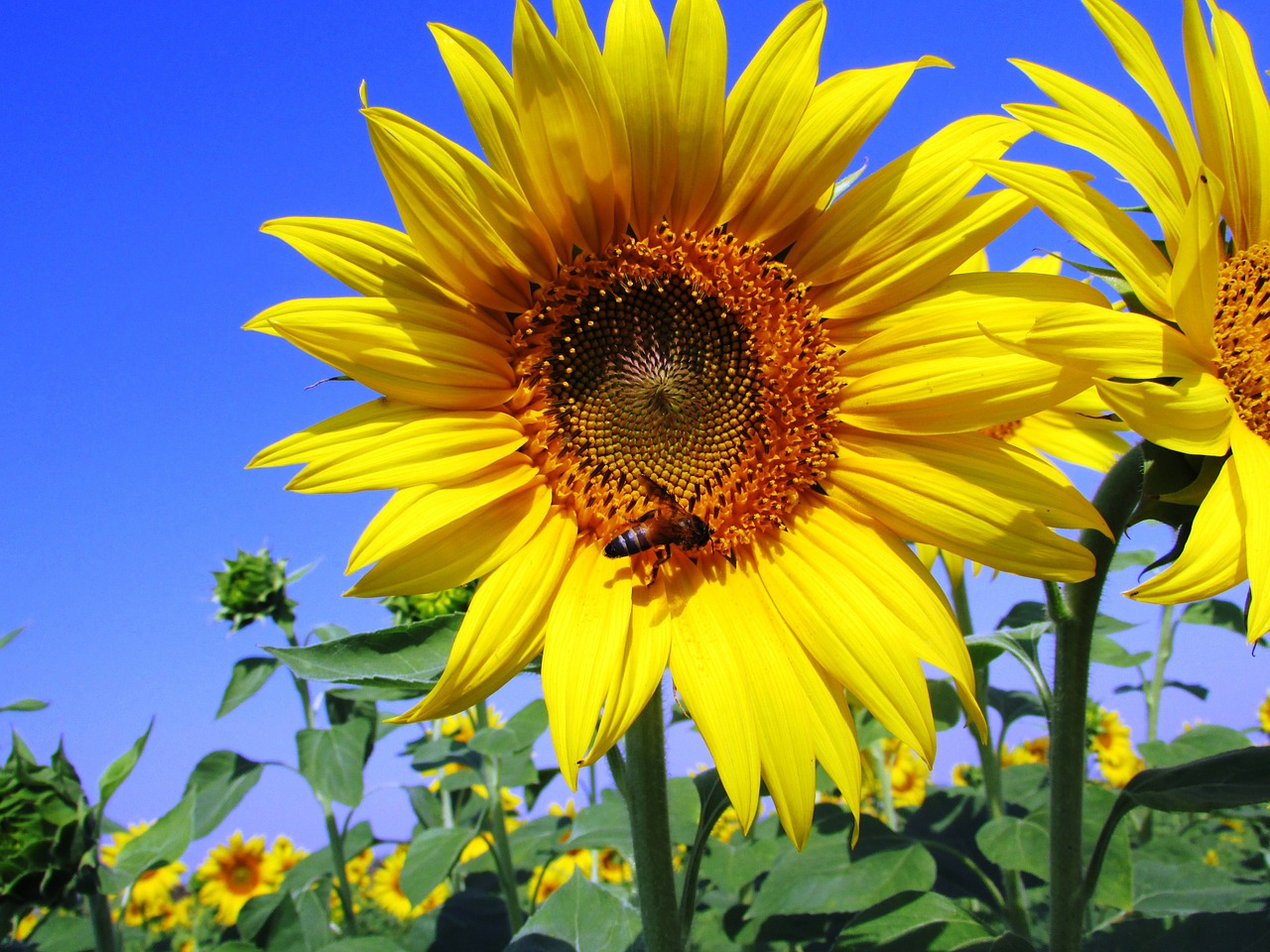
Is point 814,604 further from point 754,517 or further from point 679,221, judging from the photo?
point 679,221

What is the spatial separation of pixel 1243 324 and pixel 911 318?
61 cm

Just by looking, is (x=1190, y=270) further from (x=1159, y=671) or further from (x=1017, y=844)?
(x=1159, y=671)

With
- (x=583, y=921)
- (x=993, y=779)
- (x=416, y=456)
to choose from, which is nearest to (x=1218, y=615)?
(x=993, y=779)

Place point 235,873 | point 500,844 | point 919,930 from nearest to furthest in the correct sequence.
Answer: point 919,930
point 500,844
point 235,873

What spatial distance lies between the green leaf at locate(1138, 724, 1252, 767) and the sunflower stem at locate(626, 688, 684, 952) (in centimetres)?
286

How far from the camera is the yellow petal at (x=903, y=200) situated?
2.10 meters

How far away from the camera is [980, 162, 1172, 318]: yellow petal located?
1.89 metres

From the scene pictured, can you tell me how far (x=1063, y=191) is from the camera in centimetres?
191

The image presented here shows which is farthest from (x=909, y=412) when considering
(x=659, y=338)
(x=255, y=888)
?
(x=255, y=888)

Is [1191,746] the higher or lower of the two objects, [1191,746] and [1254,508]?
the lower

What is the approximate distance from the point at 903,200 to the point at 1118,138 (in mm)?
400

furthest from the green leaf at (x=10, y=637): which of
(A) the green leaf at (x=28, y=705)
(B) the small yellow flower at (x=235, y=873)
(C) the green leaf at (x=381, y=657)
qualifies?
Result: (B) the small yellow flower at (x=235, y=873)

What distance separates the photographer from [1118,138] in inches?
77.8

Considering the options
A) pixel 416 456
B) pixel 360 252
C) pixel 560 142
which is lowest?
pixel 416 456
